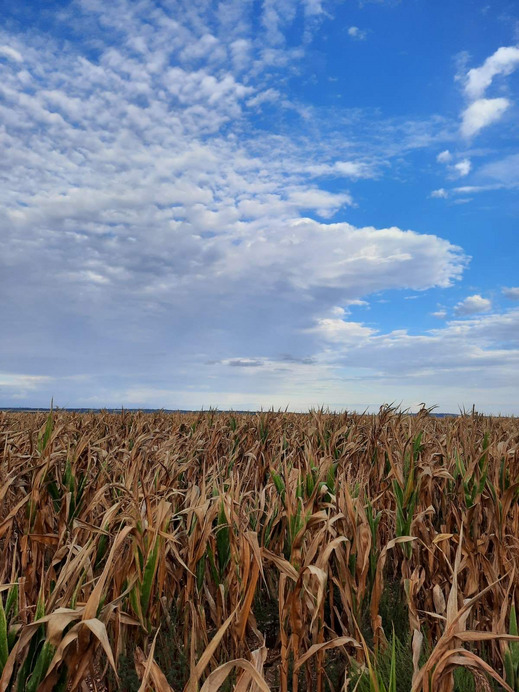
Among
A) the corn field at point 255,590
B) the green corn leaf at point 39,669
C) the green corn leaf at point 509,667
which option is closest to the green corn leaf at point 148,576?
the corn field at point 255,590

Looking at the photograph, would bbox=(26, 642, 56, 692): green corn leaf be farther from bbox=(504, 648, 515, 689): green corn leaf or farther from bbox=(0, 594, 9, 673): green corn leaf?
bbox=(504, 648, 515, 689): green corn leaf

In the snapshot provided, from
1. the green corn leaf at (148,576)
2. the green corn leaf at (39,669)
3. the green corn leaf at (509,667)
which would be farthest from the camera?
the green corn leaf at (148,576)

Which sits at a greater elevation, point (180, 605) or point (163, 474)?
point (163, 474)

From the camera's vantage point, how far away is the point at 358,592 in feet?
7.11

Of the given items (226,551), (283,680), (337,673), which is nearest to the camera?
(283,680)

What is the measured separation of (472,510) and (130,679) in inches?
76.0

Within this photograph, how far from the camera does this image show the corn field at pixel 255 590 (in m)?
1.44

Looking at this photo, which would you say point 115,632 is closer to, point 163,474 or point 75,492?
point 75,492

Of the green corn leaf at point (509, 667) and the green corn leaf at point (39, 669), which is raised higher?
the green corn leaf at point (39, 669)

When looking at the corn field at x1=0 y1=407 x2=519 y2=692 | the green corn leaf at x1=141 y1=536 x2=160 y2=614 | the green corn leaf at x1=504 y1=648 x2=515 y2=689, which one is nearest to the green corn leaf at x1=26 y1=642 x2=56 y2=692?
the corn field at x1=0 y1=407 x2=519 y2=692

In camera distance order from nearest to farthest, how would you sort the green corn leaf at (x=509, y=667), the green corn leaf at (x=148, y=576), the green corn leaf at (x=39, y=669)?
the green corn leaf at (x=39, y=669) < the green corn leaf at (x=509, y=667) < the green corn leaf at (x=148, y=576)

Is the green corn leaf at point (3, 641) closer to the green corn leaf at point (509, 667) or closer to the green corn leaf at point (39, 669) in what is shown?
the green corn leaf at point (39, 669)

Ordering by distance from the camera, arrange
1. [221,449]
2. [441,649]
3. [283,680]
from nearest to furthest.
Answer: [441,649] → [283,680] → [221,449]

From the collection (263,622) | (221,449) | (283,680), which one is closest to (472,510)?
(263,622)
